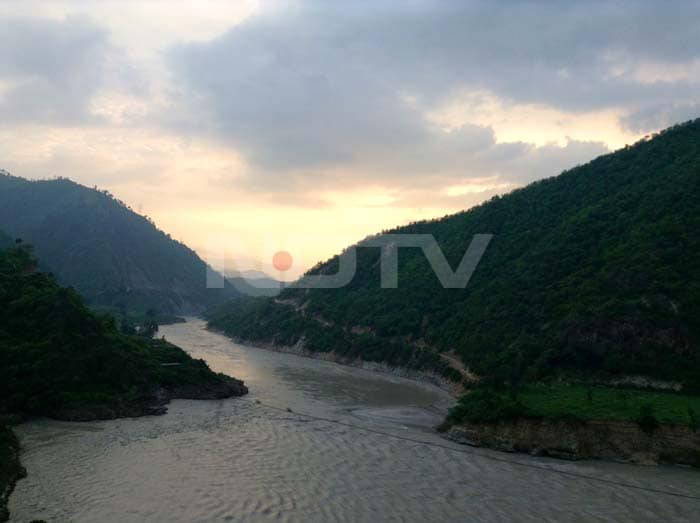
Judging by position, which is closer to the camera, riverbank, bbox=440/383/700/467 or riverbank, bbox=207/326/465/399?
riverbank, bbox=440/383/700/467

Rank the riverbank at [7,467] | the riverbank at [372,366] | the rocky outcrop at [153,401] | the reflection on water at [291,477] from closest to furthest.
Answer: the riverbank at [7,467] → the reflection on water at [291,477] → the rocky outcrop at [153,401] → the riverbank at [372,366]

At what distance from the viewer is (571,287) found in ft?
149

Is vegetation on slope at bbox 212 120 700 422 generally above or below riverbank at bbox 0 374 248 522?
above

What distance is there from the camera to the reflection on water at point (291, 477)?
1942 cm

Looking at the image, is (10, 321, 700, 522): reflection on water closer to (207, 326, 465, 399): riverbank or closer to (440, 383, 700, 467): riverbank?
(440, 383, 700, 467): riverbank

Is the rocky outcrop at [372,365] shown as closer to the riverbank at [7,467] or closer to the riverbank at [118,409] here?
the riverbank at [118,409]

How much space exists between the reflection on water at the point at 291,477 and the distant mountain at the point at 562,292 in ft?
41.5

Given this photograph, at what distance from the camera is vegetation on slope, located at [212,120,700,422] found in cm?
3750

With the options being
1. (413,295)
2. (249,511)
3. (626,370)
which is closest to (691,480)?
(626,370)

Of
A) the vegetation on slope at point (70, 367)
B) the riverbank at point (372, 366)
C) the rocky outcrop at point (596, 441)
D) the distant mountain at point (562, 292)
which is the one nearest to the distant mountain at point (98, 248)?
the riverbank at point (372, 366)

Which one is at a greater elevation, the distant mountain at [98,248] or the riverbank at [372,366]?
the distant mountain at [98,248]

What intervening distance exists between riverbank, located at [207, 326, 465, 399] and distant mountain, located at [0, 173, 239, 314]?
2539 inches

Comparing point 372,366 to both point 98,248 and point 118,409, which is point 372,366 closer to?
point 118,409

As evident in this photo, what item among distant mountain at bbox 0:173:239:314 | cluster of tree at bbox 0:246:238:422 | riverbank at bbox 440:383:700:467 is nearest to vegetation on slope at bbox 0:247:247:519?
cluster of tree at bbox 0:246:238:422
